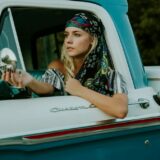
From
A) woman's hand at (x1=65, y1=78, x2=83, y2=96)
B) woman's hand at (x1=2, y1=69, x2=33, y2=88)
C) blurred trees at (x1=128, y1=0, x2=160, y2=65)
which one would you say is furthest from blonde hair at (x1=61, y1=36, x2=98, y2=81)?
blurred trees at (x1=128, y1=0, x2=160, y2=65)

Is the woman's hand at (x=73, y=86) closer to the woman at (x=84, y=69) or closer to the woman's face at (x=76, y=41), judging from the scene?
the woman at (x=84, y=69)

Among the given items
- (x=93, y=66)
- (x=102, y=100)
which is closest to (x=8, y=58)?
(x=102, y=100)

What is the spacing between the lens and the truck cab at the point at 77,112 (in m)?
3.29

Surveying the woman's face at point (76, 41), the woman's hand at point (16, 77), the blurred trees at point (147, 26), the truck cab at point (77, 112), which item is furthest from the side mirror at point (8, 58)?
the blurred trees at point (147, 26)

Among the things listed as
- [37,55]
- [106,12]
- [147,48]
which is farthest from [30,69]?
[147,48]

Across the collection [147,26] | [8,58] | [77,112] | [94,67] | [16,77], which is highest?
[8,58]

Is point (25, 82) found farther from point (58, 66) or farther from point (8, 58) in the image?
point (58, 66)

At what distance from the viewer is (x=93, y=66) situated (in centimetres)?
382

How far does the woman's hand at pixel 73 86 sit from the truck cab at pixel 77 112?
3 centimetres

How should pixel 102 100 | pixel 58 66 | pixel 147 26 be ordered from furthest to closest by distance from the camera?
pixel 147 26 → pixel 58 66 → pixel 102 100

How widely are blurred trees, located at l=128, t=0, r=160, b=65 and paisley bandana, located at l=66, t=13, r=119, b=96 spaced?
20.7 meters

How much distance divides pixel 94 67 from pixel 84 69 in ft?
0.21

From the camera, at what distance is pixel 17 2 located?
3525 mm

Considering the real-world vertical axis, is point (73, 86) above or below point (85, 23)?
below
